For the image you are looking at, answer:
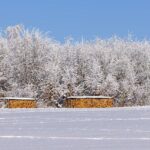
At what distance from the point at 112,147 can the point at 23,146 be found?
3.80 ft

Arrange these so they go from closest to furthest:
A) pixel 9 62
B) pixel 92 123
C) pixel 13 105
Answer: pixel 92 123 < pixel 13 105 < pixel 9 62

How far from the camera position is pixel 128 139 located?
6.88 m

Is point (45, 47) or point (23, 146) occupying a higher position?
point (45, 47)

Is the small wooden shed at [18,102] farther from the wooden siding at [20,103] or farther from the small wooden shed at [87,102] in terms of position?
the small wooden shed at [87,102]

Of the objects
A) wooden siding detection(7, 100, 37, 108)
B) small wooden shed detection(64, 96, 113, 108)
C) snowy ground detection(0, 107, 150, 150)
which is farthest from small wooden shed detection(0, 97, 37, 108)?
snowy ground detection(0, 107, 150, 150)

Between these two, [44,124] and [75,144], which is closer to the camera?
[75,144]

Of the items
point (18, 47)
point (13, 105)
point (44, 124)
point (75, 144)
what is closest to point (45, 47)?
point (18, 47)

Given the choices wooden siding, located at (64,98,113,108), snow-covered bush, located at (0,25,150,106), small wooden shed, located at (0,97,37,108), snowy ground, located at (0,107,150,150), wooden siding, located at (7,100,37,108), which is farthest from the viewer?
snow-covered bush, located at (0,25,150,106)

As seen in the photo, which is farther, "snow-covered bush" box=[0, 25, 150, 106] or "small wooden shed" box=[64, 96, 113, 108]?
"snow-covered bush" box=[0, 25, 150, 106]

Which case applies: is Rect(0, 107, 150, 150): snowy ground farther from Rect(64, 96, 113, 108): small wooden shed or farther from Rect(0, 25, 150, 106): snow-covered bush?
Rect(0, 25, 150, 106): snow-covered bush

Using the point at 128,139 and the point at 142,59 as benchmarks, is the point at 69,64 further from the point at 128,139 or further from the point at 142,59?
the point at 128,139

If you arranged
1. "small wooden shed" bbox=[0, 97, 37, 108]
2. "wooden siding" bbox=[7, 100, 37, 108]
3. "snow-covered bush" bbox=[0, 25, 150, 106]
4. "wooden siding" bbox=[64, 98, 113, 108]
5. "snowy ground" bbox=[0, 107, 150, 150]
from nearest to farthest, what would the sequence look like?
"snowy ground" bbox=[0, 107, 150, 150], "wooden siding" bbox=[7, 100, 37, 108], "small wooden shed" bbox=[0, 97, 37, 108], "wooden siding" bbox=[64, 98, 113, 108], "snow-covered bush" bbox=[0, 25, 150, 106]

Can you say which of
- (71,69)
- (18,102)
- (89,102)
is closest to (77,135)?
(18,102)

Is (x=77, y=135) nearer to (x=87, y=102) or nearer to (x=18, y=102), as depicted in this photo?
(x=18, y=102)
